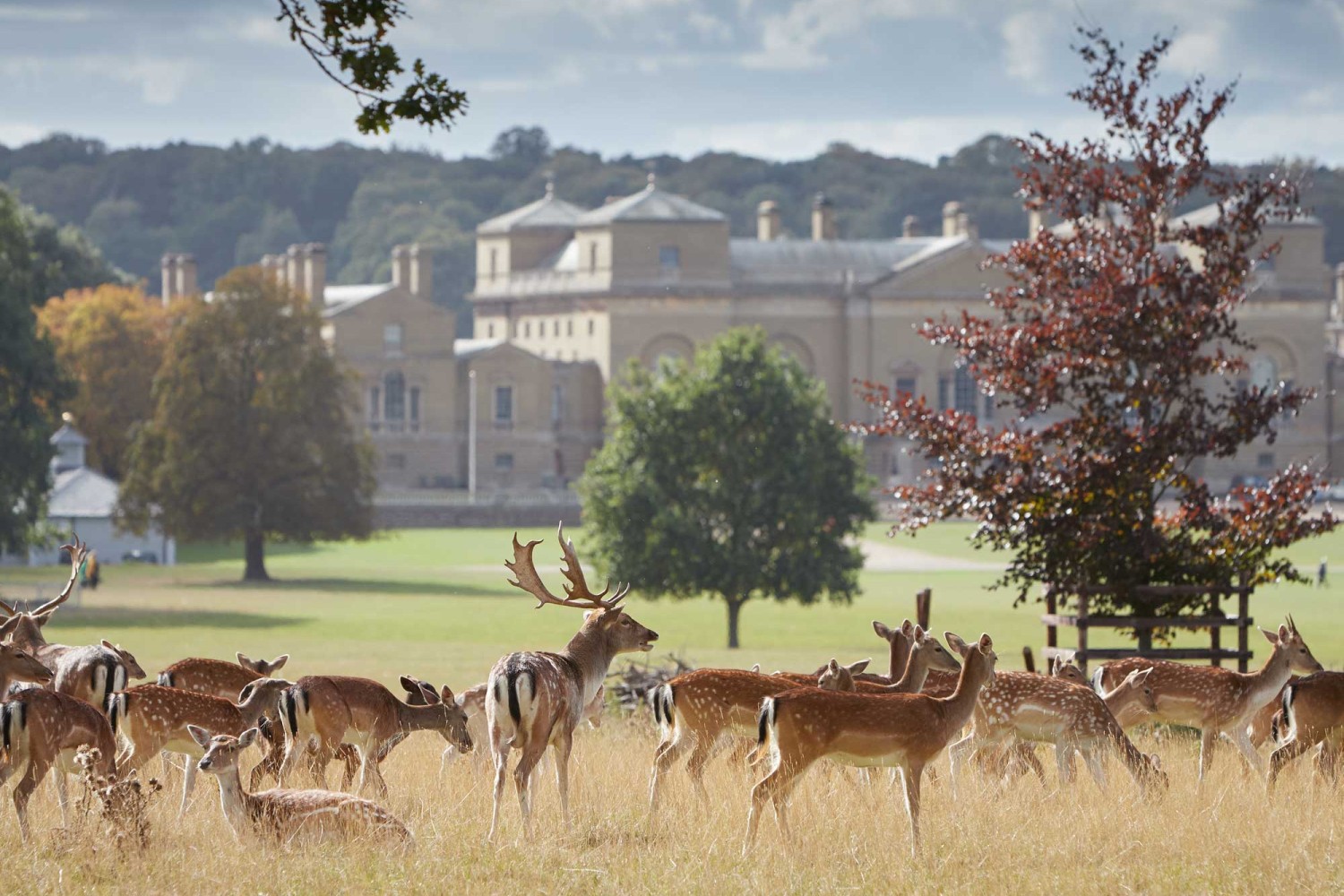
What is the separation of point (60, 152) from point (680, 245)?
105 metres

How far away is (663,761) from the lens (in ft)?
35.5

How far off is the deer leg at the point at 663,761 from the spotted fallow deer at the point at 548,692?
0.43 meters

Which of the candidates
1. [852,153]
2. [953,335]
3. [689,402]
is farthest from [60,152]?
[953,335]

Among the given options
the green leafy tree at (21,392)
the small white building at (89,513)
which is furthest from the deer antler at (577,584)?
the small white building at (89,513)

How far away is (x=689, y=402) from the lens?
151ft

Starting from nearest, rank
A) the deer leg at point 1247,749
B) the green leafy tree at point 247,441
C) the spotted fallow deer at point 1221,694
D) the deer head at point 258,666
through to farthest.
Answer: the deer leg at point 1247,749, the spotted fallow deer at point 1221,694, the deer head at point 258,666, the green leafy tree at point 247,441

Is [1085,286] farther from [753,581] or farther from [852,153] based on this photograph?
[852,153]

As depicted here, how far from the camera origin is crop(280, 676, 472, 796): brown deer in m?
10.8

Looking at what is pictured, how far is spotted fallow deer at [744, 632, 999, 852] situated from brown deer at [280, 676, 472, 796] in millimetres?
2266

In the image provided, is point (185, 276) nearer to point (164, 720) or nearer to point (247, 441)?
point (247, 441)

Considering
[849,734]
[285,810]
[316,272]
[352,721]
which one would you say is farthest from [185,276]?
[849,734]

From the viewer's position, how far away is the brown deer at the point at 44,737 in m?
9.74

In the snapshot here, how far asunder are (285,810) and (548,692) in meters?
1.41

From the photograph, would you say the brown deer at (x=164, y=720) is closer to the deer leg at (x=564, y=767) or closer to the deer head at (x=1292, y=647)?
the deer leg at (x=564, y=767)
